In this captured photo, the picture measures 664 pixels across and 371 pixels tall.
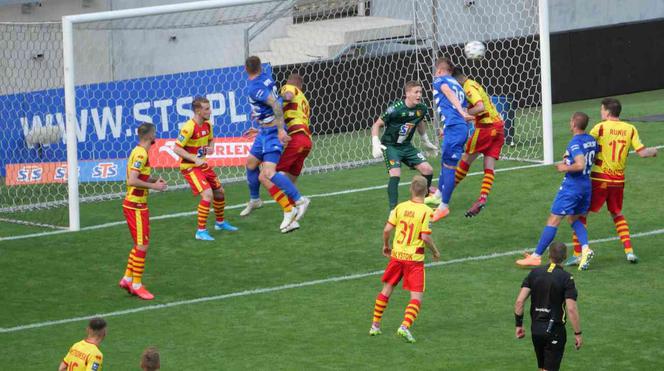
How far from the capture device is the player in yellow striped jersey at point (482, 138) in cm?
1752

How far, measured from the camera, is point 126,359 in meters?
12.4

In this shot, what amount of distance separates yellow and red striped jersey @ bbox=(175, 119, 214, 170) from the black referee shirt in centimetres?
662

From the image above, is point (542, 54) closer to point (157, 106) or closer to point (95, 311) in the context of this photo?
point (157, 106)

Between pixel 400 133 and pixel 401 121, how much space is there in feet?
0.60

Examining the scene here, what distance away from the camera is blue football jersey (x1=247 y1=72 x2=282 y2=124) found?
16922mm

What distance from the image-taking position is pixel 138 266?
14.6 meters

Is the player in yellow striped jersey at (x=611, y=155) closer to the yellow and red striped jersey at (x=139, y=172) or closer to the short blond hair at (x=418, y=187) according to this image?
the short blond hair at (x=418, y=187)

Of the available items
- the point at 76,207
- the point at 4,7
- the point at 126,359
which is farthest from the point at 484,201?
the point at 4,7

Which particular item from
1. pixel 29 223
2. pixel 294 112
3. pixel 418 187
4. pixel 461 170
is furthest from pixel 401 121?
pixel 29 223

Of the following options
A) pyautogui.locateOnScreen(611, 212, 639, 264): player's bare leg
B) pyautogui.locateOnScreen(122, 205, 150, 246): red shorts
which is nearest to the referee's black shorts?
pyautogui.locateOnScreen(611, 212, 639, 264): player's bare leg

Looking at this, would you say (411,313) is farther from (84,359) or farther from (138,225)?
(84,359)

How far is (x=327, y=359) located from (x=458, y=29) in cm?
1776

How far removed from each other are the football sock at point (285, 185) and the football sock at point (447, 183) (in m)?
1.93

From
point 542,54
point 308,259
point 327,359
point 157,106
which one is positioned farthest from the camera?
point 157,106
